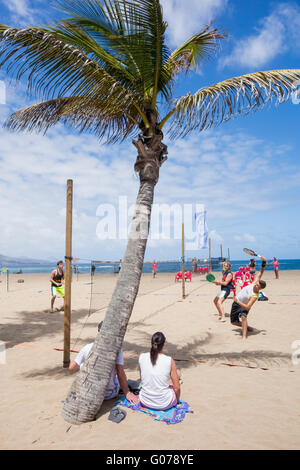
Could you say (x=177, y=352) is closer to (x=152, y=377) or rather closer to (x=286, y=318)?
(x=152, y=377)

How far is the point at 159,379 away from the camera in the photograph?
3.56 meters

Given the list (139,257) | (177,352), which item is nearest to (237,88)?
(139,257)

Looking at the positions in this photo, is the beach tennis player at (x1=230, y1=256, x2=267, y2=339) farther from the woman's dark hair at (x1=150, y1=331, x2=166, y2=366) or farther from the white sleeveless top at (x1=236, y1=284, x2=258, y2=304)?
the woman's dark hair at (x1=150, y1=331, x2=166, y2=366)

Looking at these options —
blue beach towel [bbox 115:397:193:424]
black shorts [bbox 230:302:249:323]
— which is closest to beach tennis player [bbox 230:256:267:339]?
black shorts [bbox 230:302:249:323]

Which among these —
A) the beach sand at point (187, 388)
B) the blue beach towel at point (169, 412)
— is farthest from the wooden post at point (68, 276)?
the blue beach towel at point (169, 412)

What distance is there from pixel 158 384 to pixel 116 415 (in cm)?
58

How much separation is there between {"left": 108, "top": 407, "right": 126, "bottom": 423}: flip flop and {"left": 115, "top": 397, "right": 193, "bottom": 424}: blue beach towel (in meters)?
0.25

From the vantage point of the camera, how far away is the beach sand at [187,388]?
306cm

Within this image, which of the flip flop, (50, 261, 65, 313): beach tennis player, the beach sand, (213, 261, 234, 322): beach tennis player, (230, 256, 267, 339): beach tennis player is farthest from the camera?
(50, 261, 65, 313): beach tennis player

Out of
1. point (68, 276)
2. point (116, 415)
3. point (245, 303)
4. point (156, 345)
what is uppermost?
point (68, 276)

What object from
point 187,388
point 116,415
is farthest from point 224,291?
point 116,415

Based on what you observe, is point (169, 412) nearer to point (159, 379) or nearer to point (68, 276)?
point (159, 379)

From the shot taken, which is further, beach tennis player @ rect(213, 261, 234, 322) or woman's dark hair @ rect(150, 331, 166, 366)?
beach tennis player @ rect(213, 261, 234, 322)

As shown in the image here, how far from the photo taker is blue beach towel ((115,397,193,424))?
339 centimetres
